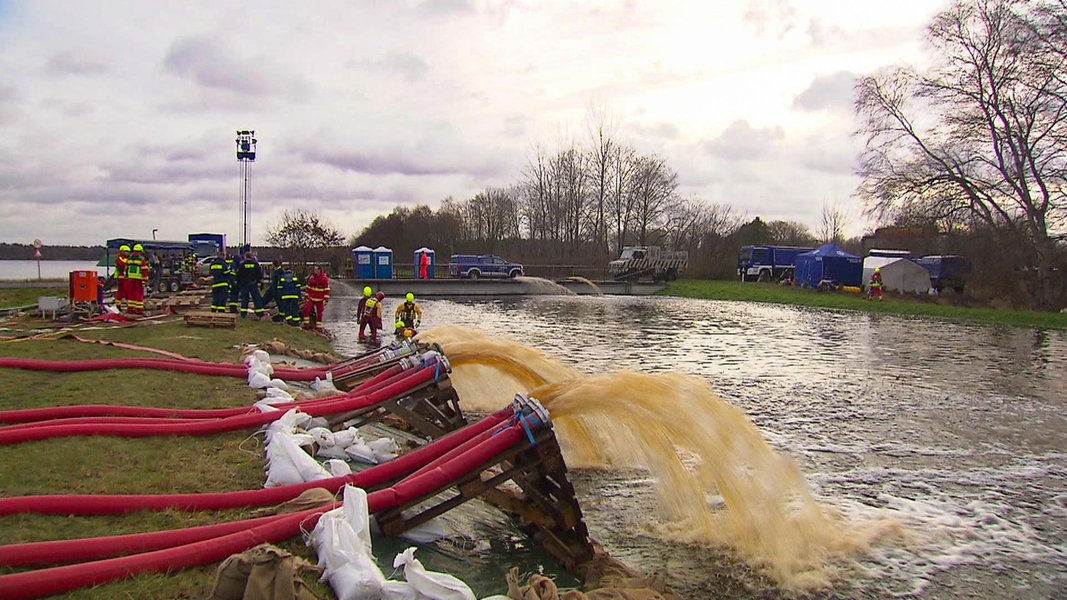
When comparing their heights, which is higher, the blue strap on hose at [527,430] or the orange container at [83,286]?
the orange container at [83,286]

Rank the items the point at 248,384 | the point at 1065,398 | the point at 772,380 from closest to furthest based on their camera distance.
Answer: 1. the point at 248,384
2. the point at 1065,398
3. the point at 772,380

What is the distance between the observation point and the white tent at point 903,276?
40094 mm

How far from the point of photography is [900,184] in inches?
1330

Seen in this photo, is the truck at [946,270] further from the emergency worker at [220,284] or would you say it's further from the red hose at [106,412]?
the red hose at [106,412]

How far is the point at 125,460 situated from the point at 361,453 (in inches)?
74.8

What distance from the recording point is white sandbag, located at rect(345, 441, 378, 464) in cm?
660

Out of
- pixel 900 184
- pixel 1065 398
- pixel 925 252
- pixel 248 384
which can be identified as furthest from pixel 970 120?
pixel 248 384

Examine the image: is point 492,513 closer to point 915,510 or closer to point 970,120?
point 915,510

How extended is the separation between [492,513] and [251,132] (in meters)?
26.3

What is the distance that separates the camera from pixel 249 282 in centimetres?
1795

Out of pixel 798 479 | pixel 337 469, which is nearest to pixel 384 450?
pixel 337 469

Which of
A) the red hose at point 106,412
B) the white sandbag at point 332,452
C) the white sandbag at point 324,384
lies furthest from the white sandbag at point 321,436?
the white sandbag at point 324,384

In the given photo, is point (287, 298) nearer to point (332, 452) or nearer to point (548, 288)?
point (332, 452)

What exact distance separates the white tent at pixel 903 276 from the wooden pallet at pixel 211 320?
36693 mm
